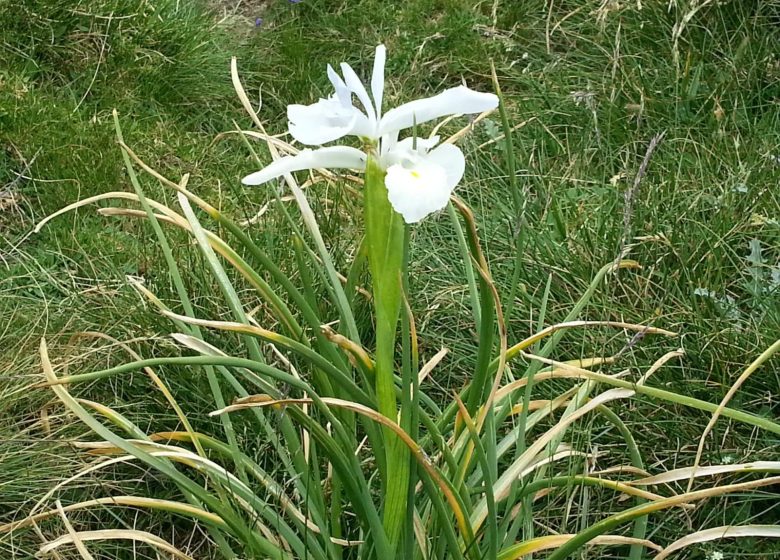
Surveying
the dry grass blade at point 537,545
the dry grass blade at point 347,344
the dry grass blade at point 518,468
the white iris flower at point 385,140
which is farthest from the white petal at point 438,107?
the dry grass blade at point 537,545

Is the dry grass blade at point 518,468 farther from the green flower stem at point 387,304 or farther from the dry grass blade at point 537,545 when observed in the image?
the green flower stem at point 387,304

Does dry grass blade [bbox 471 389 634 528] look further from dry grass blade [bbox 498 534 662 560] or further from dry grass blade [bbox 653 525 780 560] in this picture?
dry grass blade [bbox 653 525 780 560]

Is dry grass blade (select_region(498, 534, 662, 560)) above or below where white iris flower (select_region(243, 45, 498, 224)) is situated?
below

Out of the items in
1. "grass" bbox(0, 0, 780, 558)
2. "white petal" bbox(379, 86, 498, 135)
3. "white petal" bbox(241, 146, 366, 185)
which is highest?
"white petal" bbox(379, 86, 498, 135)

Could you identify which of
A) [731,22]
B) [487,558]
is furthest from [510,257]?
[731,22]

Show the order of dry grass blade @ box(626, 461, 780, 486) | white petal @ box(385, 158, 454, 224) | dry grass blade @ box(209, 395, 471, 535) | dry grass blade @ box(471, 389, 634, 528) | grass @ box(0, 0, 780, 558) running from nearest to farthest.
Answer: white petal @ box(385, 158, 454, 224)
dry grass blade @ box(209, 395, 471, 535)
dry grass blade @ box(626, 461, 780, 486)
dry grass blade @ box(471, 389, 634, 528)
grass @ box(0, 0, 780, 558)

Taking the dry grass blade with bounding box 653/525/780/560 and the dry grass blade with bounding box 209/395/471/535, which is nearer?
the dry grass blade with bounding box 209/395/471/535

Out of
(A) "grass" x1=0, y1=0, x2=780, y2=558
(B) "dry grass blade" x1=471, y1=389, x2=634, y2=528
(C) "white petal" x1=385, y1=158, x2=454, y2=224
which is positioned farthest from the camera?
(A) "grass" x1=0, y1=0, x2=780, y2=558

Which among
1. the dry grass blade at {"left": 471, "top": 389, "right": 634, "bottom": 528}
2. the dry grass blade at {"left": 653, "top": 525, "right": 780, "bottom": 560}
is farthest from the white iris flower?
the dry grass blade at {"left": 653, "top": 525, "right": 780, "bottom": 560}
